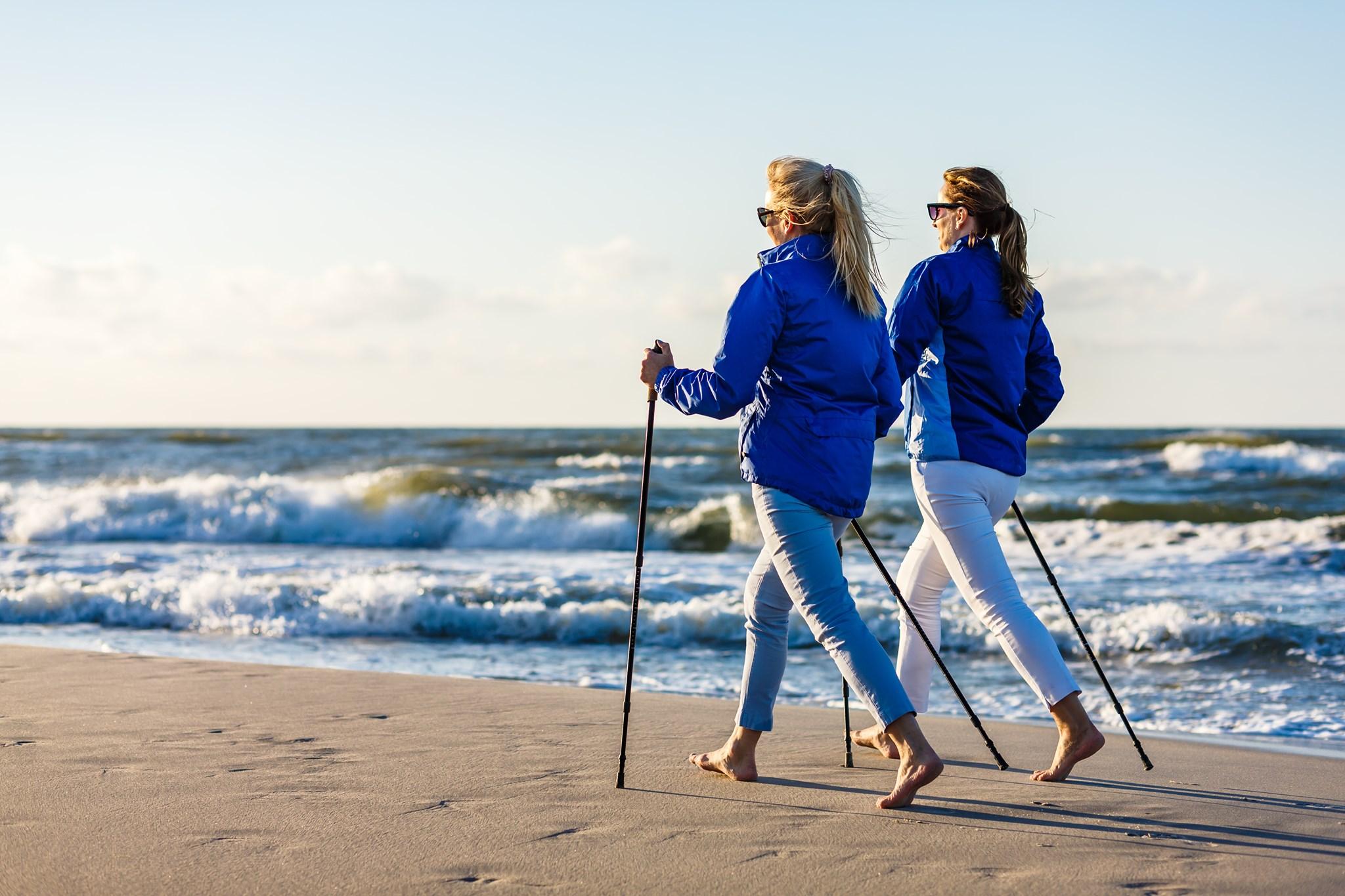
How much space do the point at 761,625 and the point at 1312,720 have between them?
126 inches

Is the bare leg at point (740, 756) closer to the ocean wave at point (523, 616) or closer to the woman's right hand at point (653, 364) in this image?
the woman's right hand at point (653, 364)

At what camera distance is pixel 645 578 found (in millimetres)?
9742

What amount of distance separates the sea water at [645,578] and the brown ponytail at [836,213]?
2.93 metres

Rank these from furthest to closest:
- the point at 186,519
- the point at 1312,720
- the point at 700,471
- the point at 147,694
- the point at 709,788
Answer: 1. the point at 700,471
2. the point at 186,519
3. the point at 1312,720
4. the point at 147,694
5. the point at 709,788

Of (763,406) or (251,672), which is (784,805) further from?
(251,672)

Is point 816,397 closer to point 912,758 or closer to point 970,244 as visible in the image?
point 970,244

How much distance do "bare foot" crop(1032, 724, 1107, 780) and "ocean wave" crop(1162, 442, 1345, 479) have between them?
64.1 ft

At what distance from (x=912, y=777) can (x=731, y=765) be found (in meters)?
0.61

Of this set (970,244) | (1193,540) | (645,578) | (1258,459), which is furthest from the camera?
(1258,459)

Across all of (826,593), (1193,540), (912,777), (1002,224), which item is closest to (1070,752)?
(912,777)

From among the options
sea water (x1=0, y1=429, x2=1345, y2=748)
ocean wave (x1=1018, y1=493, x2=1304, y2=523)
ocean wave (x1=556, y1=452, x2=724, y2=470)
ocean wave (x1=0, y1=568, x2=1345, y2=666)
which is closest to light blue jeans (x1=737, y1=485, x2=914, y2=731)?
sea water (x1=0, y1=429, x2=1345, y2=748)

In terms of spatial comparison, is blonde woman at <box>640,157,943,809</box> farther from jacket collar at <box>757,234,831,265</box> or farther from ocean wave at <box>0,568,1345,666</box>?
ocean wave at <box>0,568,1345,666</box>

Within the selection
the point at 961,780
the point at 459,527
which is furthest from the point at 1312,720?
the point at 459,527

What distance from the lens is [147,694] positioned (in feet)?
15.8
